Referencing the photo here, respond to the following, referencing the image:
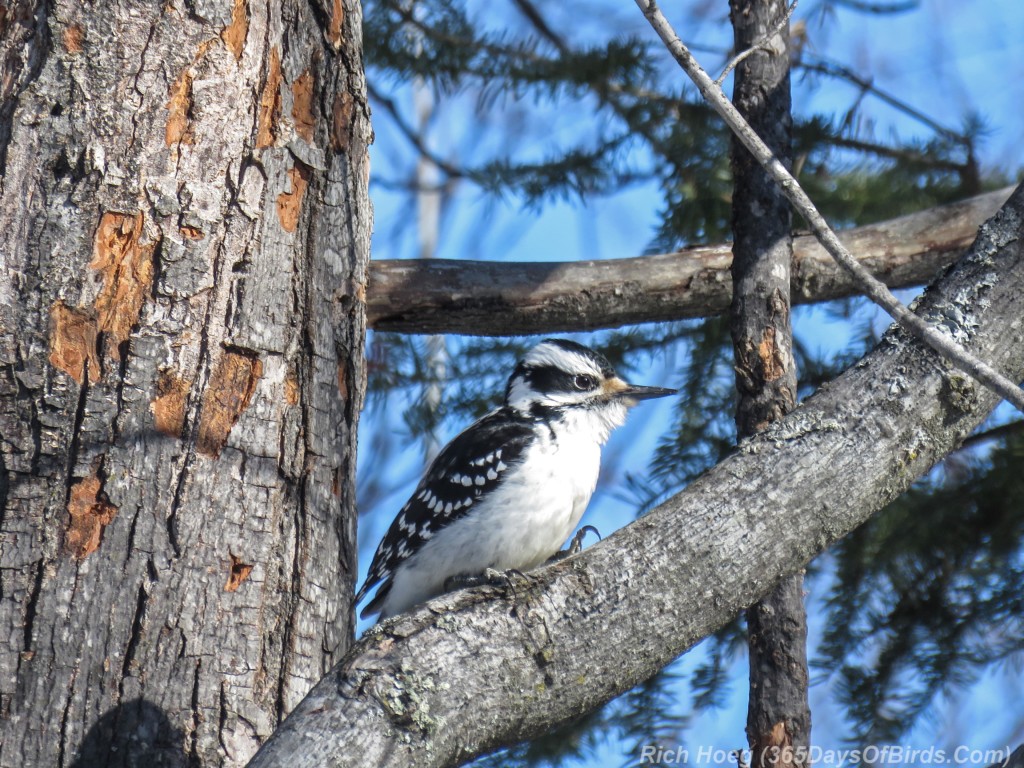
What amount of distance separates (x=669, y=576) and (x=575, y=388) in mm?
1939

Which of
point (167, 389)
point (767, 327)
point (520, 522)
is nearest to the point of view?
point (167, 389)

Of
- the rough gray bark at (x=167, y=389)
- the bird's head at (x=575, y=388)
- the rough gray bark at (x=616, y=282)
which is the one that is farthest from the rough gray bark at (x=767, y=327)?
the rough gray bark at (x=167, y=389)

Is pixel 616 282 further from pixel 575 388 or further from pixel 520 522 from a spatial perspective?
pixel 520 522

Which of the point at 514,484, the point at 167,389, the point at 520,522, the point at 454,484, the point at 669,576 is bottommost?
the point at 669,576

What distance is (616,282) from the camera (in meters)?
3.59

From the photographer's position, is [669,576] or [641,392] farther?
[641,392]

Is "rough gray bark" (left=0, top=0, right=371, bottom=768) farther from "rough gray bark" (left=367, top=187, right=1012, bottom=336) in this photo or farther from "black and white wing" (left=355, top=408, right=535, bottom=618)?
"black and white wing" (left=355, top=408, right=535, bottom=618)

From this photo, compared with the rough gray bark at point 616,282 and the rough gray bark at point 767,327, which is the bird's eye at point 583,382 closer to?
the rough gray bark at point 616,282

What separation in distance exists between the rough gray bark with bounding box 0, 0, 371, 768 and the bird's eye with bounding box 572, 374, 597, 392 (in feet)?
4.54

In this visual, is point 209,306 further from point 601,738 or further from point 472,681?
point 601,738

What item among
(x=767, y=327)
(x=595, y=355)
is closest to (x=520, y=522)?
(x=595, y=355)

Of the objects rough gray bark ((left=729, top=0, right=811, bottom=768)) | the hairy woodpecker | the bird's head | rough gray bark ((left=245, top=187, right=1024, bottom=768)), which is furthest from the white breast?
Result: rough gray bark ((left=245, top=187, right=1024, bottom=768))

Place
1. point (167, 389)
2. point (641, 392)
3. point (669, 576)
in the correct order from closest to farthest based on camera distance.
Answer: point (669, 576) < point (167, 389) < point (641, 392)

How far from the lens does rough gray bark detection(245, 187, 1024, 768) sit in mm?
1896
